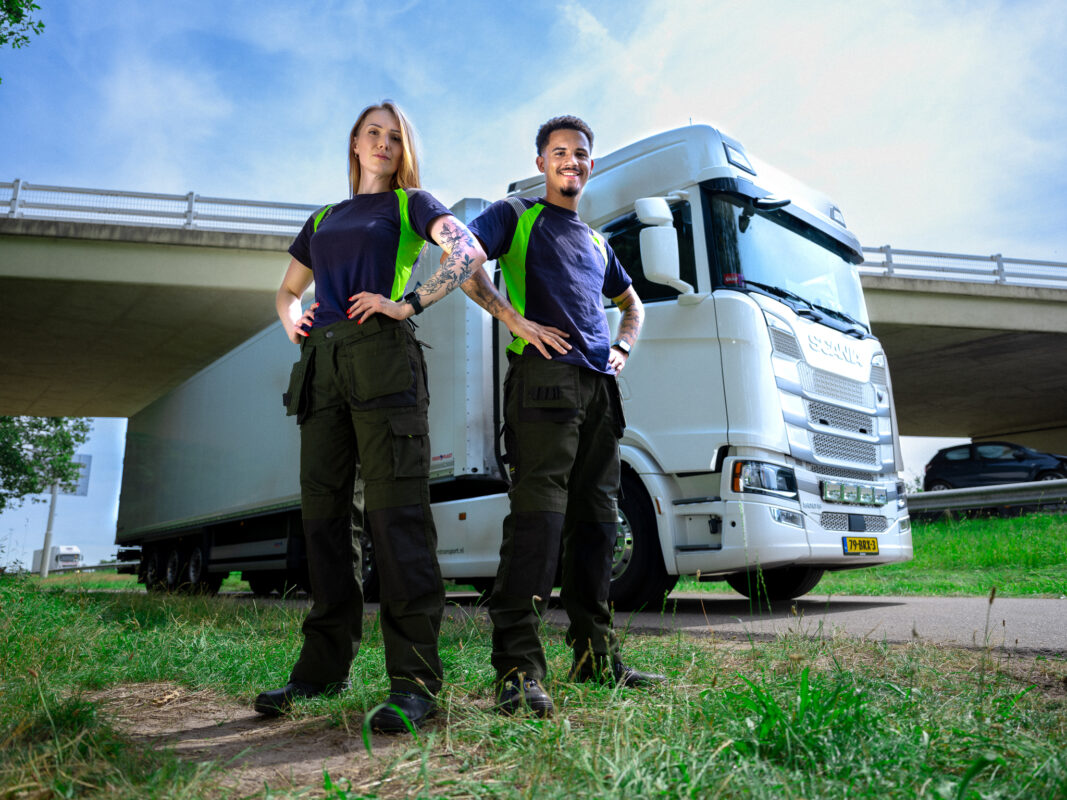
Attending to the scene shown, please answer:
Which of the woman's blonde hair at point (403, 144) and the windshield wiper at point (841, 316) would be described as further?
the windshield wiper at point (841, 316)

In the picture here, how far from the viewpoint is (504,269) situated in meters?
3.02

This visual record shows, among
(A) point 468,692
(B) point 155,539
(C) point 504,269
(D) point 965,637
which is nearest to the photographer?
(A) point 468,692

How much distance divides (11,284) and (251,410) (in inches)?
368

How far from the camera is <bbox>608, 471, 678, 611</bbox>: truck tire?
18.9 feet

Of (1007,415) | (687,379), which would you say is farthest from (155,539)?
(1007,415)

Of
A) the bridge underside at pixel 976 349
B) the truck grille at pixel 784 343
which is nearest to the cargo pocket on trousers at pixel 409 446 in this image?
the truck grille at pixel 784 343

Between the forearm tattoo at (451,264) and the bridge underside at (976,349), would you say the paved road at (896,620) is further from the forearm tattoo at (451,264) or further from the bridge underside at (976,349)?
the bridge underside at (976,349)

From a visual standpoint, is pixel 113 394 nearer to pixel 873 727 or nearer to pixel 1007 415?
pixel 873 727

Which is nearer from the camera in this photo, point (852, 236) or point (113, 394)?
point (852, 236)

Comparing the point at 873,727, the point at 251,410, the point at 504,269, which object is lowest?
the point at 873,727

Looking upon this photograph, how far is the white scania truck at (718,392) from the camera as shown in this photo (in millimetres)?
5453

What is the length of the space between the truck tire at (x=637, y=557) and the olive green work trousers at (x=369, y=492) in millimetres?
3109

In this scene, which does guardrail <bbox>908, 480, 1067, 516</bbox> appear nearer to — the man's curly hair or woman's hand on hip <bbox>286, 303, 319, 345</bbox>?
the man's curly hair

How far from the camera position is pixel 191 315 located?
18.3m
